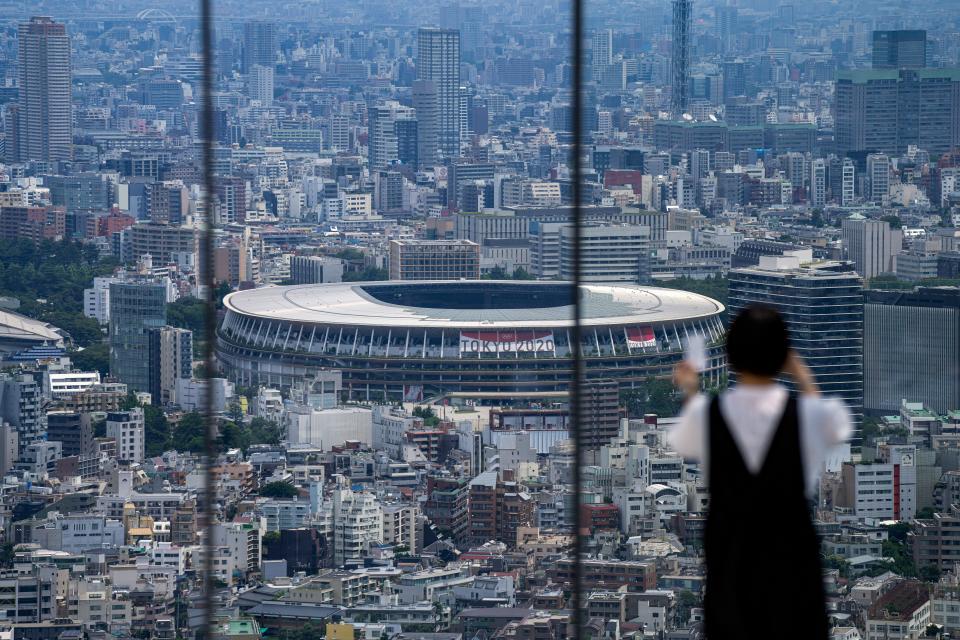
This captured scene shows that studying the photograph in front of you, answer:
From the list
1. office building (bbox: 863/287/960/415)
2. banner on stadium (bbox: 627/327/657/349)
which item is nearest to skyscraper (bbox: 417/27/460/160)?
office building (bbox: 863/287/960/415)

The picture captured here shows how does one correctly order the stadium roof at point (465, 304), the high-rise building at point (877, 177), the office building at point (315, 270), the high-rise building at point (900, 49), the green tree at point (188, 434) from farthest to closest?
the high-rise building at point (900, 49), the high-rise building at point (877, 177), the office building at point (315, 270), the stadium roof at point (465, 304), the green tree at point (188, 434)

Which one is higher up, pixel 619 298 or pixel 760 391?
pixel 760 391

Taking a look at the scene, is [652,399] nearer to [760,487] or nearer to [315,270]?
[315,270]

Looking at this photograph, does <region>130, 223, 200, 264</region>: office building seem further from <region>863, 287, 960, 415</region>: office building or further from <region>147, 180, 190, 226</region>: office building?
<region>863, 287, 960, 415</region>: office building

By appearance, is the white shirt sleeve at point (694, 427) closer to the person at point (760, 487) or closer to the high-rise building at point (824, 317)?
the person at point (760, 487)

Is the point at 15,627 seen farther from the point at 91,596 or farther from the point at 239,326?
the point at 239,326

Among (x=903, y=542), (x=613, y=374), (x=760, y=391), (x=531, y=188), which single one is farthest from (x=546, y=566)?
(x=531, y=188)

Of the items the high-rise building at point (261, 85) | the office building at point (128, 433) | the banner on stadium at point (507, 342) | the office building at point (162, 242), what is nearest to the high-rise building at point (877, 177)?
the office building at point (162, 242)
